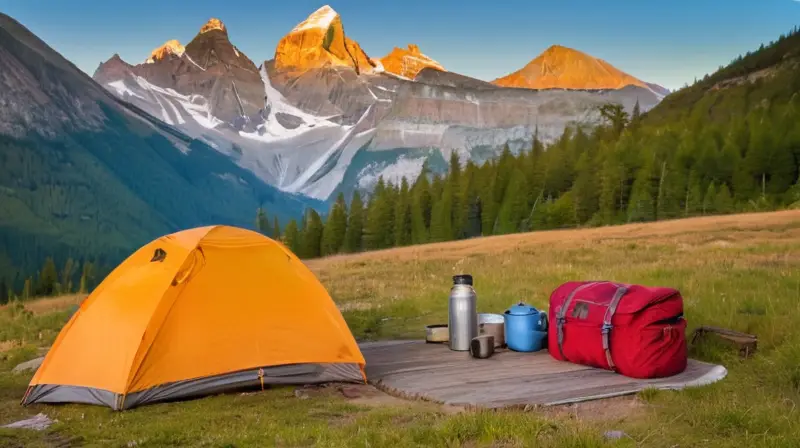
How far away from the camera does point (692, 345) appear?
10.5 meters

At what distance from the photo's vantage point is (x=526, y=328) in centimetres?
1077

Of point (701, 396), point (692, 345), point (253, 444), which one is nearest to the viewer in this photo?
point (253, 444)

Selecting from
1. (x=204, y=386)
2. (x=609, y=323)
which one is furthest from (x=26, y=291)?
(x=609, y=323)

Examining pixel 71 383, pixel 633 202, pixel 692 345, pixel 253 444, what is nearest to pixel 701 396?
pixel 692 345

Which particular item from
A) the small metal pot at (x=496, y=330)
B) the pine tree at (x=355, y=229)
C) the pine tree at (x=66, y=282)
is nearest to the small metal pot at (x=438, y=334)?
the small metal pot at (x=496, y=330)

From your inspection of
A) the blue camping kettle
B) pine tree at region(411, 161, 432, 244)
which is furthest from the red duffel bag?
pine tree at region(411, 161, 432, 244)

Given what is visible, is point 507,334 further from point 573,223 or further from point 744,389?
point 573,223

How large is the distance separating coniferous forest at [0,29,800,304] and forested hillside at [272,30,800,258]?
17 cm

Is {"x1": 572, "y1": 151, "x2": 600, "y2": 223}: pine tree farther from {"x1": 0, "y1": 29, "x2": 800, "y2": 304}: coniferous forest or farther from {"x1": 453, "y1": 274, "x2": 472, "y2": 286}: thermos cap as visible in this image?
{"x1": 453, "y1": 274, "x2": 472, "y2": 286}: thermos cap

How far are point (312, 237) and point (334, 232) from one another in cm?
377

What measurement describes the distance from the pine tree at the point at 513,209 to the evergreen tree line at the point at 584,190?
0.52 feet

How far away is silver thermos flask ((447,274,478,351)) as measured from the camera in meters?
10.7

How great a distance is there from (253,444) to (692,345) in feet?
24.5

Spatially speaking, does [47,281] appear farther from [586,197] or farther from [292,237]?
[586,197]
